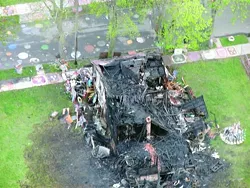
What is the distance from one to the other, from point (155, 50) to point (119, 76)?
700 cm

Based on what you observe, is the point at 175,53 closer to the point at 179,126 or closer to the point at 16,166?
the point at 179,126

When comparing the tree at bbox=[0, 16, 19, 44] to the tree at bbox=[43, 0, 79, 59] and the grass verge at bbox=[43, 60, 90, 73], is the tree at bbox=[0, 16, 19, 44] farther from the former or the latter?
the tree at bbox=[43, 0, 79, 59]

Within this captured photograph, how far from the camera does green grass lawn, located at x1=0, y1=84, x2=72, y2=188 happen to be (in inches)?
1353

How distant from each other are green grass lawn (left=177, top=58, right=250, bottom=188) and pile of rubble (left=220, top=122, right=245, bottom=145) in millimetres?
292

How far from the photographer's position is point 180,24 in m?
36.7

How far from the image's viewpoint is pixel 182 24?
3659 centimetres

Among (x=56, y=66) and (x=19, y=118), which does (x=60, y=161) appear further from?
(x=56, y=66)

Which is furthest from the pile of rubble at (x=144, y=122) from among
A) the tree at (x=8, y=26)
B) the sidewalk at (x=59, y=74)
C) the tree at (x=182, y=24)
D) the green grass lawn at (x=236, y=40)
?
the tree at (x=8, y=26)

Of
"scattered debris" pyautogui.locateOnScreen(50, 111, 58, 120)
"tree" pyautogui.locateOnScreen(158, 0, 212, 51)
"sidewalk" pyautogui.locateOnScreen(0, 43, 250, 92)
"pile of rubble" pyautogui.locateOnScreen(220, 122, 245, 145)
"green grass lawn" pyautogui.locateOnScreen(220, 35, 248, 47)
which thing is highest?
"tree" pyautogui.locateOnScreen(158, 0, 212, 51)

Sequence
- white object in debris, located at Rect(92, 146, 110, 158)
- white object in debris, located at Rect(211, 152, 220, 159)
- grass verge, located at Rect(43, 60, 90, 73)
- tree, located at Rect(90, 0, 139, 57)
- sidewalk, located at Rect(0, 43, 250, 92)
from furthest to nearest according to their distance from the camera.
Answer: grass verge, located at Rect(43, 60, 90, 73) → sidewalk, located at Rect(0, 43, 250, 92) → tree, located at Rect(90, 0, 139, 57) → white object in debris, located at Rect(211, 152, 220, 159) → white object in debris, located at Rect(92, 146, 110, 158)

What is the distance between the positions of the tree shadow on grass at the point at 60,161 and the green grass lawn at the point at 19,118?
57 centimetres

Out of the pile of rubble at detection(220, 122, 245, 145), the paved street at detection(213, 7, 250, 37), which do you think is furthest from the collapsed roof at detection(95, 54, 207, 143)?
the paved street at detection(213, 7, 250, 37)

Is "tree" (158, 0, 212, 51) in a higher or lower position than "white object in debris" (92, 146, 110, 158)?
higher

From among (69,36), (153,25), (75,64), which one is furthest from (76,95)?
(153,25)
